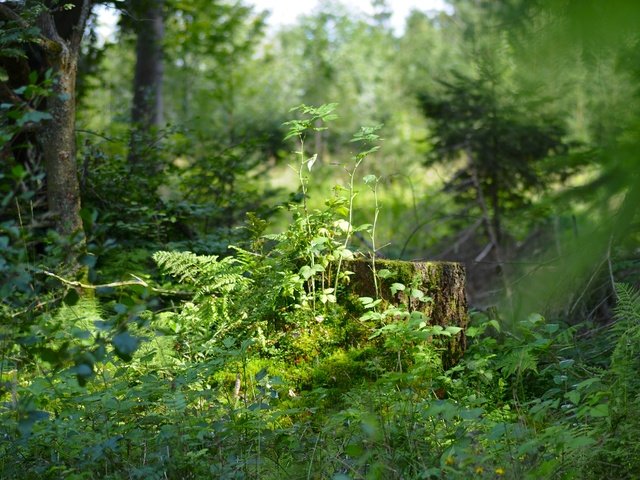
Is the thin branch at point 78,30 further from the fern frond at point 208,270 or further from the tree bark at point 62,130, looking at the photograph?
the fern frond at point 208,270

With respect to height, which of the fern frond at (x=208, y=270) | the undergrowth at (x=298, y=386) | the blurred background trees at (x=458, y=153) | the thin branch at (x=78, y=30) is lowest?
the undergrowth at (x=298, y=386)

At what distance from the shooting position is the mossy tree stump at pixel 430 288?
497 cm

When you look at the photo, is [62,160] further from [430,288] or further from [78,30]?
[430,288]

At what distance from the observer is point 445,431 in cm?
350

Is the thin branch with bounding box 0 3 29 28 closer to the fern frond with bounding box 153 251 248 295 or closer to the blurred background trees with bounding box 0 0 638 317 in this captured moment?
the blurred background trees with bounding box 0 0 638 317

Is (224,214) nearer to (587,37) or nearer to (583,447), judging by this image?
(583,447)

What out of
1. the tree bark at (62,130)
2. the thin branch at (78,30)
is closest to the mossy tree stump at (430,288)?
the tree bark at (62,130)

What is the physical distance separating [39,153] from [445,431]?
476 centimetres

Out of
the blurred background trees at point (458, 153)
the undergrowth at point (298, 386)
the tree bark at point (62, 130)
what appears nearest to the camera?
the blurred background trees at point (458, 153)

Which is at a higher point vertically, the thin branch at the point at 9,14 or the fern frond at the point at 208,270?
the thin branch at the point at 9,14

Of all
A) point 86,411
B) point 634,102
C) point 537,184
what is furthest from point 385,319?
point 537,184

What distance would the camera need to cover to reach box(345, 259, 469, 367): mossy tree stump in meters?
4.97

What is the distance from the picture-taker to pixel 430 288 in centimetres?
505

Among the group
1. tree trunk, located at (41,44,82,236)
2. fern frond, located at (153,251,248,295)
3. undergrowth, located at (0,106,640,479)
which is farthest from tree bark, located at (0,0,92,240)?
fern frond, located at (153,251,248,295)
